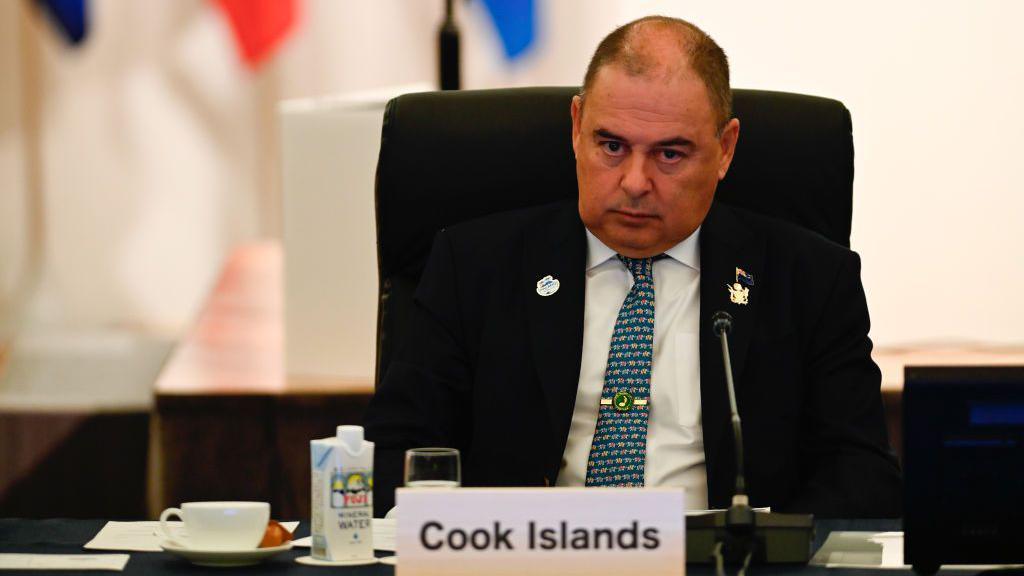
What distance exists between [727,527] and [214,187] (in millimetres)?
3104

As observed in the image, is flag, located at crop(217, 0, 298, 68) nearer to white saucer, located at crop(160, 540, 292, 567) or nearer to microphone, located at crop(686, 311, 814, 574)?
white saucer, located at crop(160, 540, 292, 567)

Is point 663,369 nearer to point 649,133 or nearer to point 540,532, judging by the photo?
point 649,133

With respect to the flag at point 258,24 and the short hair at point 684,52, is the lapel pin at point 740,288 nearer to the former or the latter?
the short hair at point 684,52

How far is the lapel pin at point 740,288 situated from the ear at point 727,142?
0.15m

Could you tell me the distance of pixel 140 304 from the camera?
425 centimetres

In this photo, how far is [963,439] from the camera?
1.29 meters

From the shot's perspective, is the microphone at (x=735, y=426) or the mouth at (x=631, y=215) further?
the mouth at (x=631, y=215)

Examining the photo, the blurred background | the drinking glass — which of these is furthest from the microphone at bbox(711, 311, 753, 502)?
the blurred background

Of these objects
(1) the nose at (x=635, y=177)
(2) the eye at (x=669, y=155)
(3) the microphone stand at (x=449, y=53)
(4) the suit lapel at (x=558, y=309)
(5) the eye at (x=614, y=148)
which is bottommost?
(4) the suit lapel at (x=558, y=309)

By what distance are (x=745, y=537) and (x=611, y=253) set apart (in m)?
0.79

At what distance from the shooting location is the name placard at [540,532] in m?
1.21

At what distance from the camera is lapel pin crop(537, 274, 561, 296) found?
6.82 ft

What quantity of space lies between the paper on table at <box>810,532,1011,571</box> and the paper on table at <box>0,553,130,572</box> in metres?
0.68

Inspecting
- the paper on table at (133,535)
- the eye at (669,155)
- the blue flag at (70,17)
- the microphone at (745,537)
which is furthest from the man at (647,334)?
the blue flag at (70,17)
